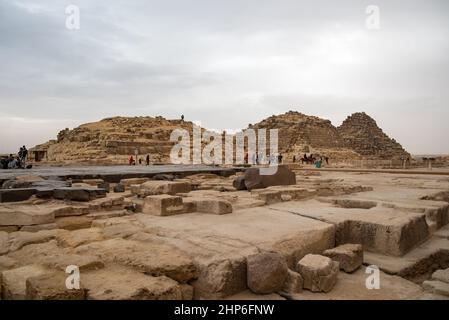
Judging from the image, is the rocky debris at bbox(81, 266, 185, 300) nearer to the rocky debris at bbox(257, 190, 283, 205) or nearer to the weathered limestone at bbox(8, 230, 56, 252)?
the weathered limestone at bbox(8, 230, 56, 252)

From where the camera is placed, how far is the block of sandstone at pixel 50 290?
2014 millimetres

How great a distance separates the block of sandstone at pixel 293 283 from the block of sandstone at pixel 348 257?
25.1 inches

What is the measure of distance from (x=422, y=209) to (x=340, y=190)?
259 cm

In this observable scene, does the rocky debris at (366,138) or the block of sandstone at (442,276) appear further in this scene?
the rocky debris at (366,138)

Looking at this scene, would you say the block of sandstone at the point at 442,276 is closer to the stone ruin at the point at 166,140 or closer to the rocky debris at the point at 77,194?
the rocky debris at the point at 77,194

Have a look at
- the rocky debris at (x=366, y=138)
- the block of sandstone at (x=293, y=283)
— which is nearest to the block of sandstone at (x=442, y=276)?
the block of sandstone at (x=293, y=283)

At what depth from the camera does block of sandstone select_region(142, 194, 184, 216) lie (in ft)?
14.8

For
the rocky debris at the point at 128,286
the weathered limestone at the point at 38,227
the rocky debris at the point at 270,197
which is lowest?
the rocky debris at the point at 128,286

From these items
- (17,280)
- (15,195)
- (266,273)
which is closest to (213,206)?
(266,273)

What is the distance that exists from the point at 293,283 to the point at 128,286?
120cm

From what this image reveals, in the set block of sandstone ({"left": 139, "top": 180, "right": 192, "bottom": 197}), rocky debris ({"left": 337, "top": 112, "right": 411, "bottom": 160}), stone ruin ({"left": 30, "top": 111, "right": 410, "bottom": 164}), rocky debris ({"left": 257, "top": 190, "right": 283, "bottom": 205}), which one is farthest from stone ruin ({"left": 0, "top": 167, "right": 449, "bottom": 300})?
rocky debris ({"left": 337, "top": 112, "right": 411, "bottom": 160})

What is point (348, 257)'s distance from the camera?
300 centimetres

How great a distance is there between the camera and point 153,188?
19.6 ft

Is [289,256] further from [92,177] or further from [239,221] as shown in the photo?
[92,177]
